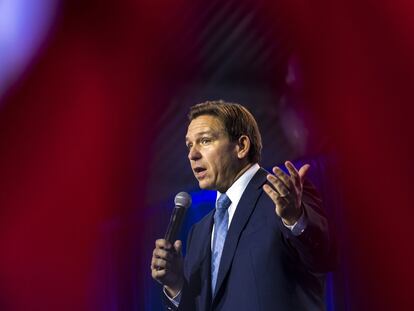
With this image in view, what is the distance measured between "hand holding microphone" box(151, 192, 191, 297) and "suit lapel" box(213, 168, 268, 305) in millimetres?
180

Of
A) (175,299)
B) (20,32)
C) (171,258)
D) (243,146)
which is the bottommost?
(175,299)

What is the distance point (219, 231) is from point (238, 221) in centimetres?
14

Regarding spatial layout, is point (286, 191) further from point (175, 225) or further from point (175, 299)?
point (175, 299)

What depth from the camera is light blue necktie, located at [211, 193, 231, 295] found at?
179 cm

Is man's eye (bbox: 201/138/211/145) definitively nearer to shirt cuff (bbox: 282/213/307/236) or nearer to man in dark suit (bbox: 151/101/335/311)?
man in dark suit (bbox: 151/101/335/311)

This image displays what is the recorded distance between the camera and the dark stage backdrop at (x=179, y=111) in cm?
292

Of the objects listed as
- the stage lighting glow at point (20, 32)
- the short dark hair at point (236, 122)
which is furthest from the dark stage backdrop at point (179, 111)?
the short dark hair at point (236, 122)

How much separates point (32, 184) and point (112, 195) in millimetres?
606

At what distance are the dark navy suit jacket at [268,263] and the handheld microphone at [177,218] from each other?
0.50 ft

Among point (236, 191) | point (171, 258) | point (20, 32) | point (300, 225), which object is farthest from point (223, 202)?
point (20, 32)

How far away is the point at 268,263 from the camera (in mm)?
1645

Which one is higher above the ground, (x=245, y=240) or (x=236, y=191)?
(x=236, y=191)

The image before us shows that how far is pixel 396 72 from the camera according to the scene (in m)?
2.82

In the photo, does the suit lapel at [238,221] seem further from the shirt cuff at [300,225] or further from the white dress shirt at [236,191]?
the shirt cuff at [300,225]
